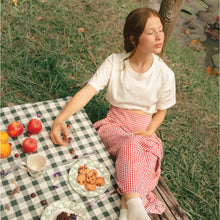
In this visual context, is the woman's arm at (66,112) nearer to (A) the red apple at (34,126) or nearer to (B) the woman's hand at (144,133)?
(A) the red apple at (34,126)

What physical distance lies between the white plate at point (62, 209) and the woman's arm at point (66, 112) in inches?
18.8

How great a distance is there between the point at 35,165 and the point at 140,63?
137 cm

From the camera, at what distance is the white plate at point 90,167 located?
1830 mm

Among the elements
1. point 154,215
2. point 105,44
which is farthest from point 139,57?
point 105,44

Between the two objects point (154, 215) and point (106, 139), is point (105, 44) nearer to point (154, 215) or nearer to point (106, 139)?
point (106, 139)

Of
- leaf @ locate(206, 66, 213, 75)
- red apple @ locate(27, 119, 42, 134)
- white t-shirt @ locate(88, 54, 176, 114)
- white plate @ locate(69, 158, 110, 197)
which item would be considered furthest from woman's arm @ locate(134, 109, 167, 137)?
leaf @ locate(206, 66, 213, 75)

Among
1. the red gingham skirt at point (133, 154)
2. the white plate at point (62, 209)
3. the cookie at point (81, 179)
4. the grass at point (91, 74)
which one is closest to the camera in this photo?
the white plate at point (62, 209)

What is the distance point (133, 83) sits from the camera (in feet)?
8.50

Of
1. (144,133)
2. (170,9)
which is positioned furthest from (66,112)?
(170,9)

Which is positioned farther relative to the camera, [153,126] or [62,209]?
[153,126]

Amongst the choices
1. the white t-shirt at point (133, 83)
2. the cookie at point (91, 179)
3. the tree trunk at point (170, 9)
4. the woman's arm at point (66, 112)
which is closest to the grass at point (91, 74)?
the white t-shirt at point (133, 83)

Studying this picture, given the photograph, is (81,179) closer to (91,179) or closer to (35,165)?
(91,179)

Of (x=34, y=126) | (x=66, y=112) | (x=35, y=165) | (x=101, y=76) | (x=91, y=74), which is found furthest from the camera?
(x=91, y=74)

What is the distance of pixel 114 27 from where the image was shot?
4938 mm
